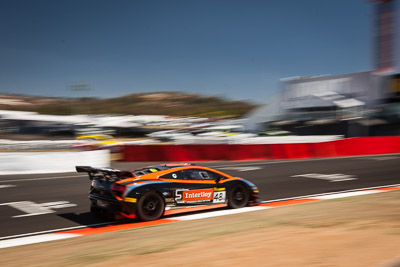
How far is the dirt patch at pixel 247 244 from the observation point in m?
4.68

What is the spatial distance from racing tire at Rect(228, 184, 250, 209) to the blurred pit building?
34737 millimetres

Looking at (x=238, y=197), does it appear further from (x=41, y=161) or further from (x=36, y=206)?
(x=41, y=161)

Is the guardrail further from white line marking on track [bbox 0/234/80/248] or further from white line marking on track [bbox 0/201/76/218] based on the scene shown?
white line marking on track [bbox 0/234/80/248]

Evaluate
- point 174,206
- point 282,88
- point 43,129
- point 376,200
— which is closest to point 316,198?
point 376,200

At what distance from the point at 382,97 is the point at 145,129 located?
32.9 m

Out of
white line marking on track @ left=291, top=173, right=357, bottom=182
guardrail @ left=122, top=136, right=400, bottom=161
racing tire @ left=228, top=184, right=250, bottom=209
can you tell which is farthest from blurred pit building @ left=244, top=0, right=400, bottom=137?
racing tire @ left=228, top=184, right=250, bottom=209

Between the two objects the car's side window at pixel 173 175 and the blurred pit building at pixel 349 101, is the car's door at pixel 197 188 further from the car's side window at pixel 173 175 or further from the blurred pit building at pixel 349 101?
the blurred pit building at pixel 349 101

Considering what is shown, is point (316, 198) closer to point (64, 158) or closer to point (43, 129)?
point (64, 158)

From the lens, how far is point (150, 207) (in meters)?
8.44

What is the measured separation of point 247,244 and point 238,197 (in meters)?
4.38

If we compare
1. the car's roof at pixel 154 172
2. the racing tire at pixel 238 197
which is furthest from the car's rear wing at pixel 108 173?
the racing tire at pixel 238 197

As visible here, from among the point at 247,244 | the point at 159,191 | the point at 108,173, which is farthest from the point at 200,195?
the point at 247,244

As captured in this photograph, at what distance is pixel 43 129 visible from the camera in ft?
178

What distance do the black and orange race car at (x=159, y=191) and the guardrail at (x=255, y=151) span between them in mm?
12957
